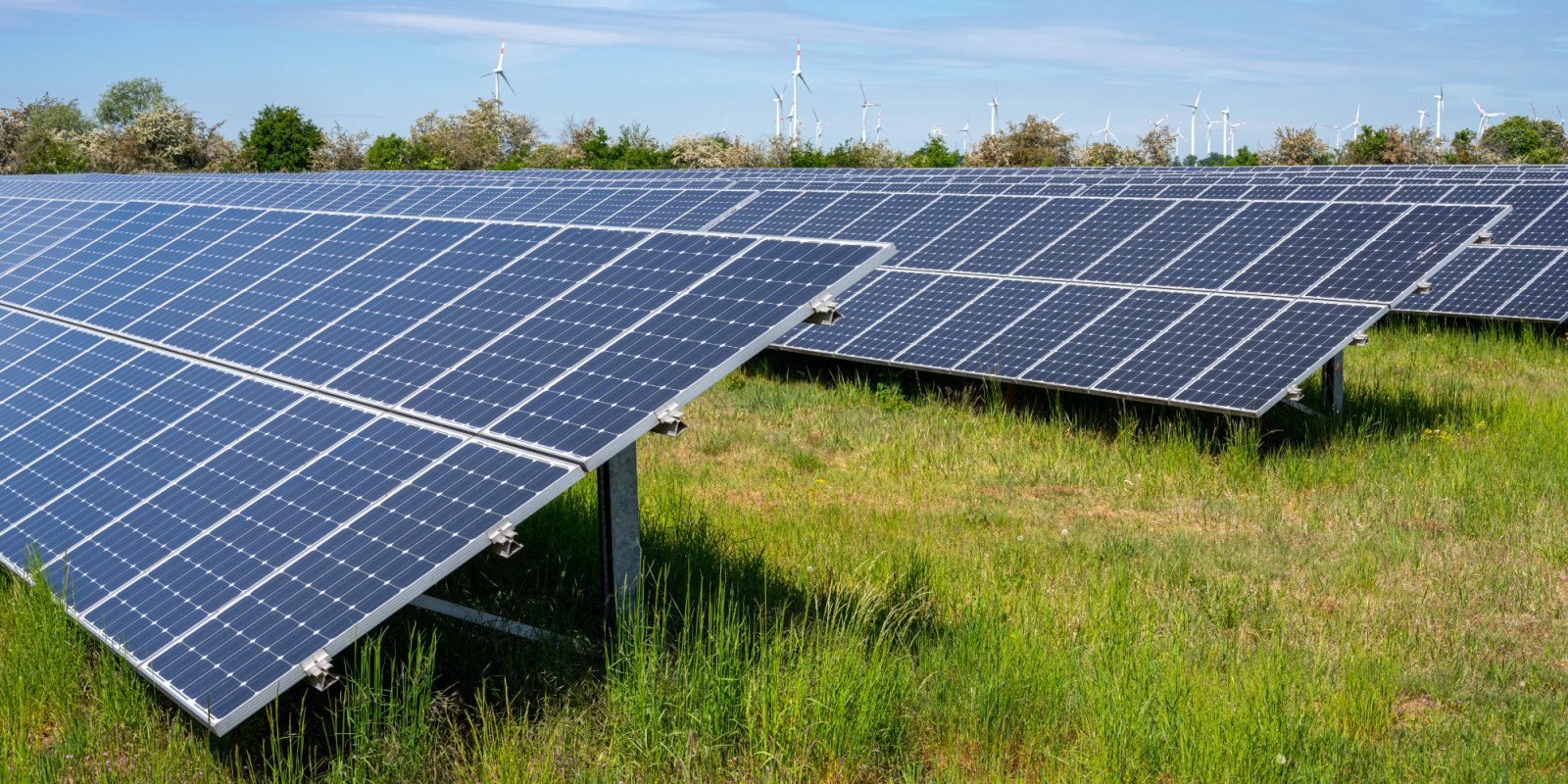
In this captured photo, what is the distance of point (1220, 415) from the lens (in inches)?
506

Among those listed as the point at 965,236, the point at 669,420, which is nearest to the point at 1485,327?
the point at 965,236

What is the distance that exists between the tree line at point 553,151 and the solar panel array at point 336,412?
174 ft

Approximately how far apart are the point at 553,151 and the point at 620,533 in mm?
68986

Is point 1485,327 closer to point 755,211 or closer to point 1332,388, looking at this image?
point 1332,388

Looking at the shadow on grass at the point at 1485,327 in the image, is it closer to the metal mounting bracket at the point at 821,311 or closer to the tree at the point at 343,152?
the metal mounting bracket at the point at 821,311

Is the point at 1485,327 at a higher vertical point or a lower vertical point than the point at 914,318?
lower

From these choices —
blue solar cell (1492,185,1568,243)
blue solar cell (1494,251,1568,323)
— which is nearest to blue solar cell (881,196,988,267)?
blue solar cell (1494,251,1568,323)

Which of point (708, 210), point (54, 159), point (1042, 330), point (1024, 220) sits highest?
point (54, 159)

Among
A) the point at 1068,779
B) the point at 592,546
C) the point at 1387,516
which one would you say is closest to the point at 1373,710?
the point at 1068,779

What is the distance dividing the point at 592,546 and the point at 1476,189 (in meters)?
20.4

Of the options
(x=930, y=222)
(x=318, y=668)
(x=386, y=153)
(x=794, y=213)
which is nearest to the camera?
(x=318, y=668)

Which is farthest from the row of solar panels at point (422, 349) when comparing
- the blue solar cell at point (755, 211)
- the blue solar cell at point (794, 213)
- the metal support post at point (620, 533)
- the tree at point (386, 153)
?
the tree at point (386, 153)

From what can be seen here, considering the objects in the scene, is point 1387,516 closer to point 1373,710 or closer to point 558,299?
point 1373,710

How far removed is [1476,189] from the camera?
22.0m
